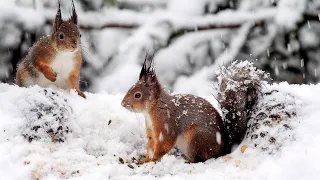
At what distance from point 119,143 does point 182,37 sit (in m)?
1.59

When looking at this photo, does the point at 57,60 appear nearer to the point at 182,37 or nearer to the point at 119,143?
the point at 119,143

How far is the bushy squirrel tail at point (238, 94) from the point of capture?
2.72 m

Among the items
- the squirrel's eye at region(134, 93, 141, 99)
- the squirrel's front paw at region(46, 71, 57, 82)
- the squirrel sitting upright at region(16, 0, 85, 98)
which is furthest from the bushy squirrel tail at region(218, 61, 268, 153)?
the squirrel's front paw at region(46, 71, 57, 82)

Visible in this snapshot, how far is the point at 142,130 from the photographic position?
9.86ft

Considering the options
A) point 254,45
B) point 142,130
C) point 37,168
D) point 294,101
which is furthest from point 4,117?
point 254,45

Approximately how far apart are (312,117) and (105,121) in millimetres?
1086

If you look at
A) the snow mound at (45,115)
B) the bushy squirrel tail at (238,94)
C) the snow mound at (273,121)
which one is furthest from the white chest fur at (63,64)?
the snow mound at (273,121)

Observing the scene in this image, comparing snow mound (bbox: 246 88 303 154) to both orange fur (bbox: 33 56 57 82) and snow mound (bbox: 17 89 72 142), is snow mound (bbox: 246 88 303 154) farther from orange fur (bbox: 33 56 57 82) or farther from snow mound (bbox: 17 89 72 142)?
orange fur (bbox: 33 56 57 82)

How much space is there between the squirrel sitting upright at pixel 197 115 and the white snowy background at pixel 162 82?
0.07 metres

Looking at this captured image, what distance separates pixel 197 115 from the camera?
9.06 ft

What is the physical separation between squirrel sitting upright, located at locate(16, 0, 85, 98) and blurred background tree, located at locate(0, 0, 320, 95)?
550 mm

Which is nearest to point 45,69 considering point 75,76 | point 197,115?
point 75,76

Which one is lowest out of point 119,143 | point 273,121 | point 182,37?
point 119,143

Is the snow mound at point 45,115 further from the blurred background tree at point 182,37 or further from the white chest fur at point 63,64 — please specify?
the blurred background tree at point 182,37
